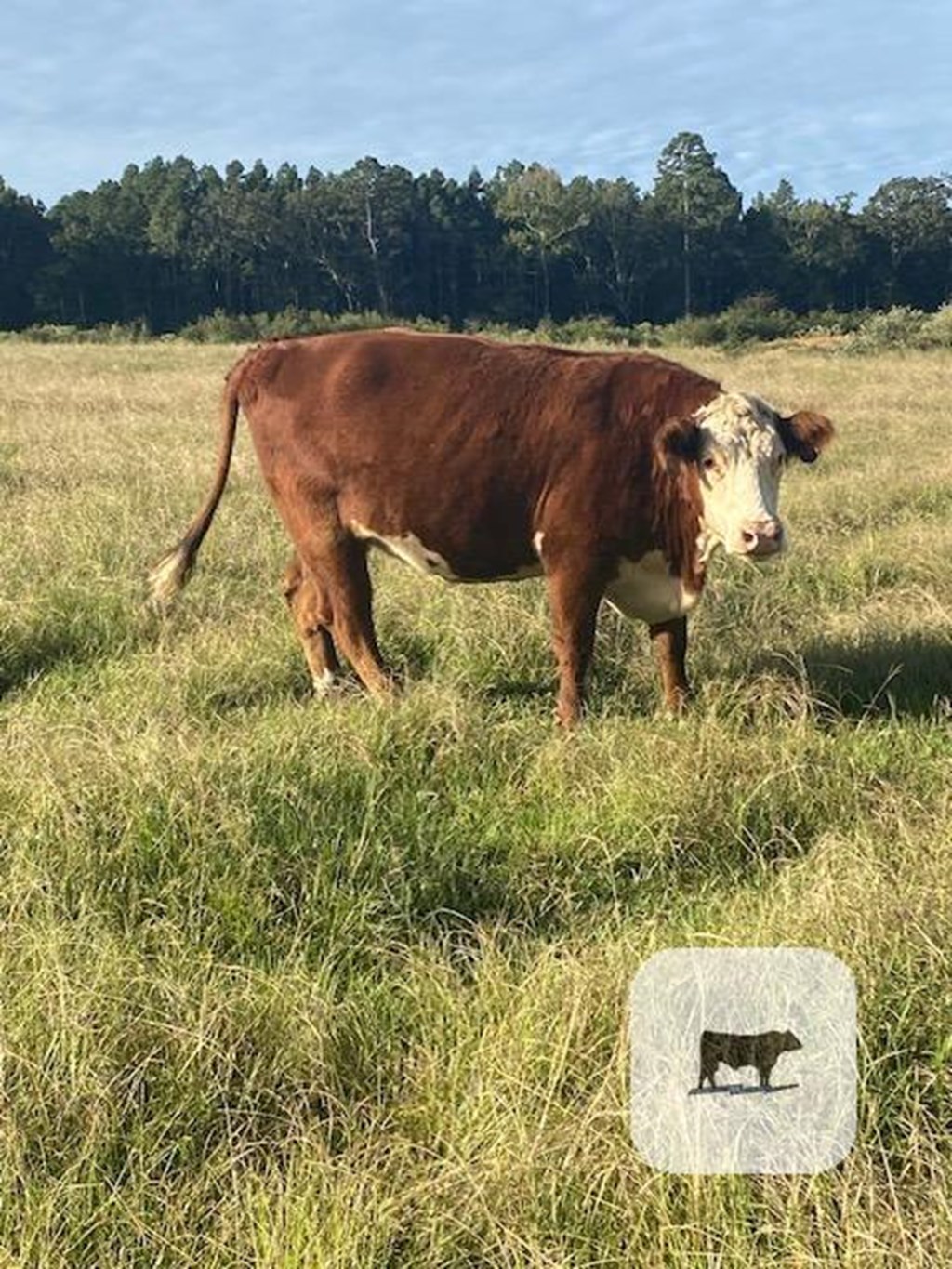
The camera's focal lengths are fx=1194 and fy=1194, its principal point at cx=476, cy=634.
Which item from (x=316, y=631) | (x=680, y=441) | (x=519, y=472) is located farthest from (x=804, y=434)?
(x=316, y=631)

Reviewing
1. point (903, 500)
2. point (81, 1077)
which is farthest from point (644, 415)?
point (903, 500)

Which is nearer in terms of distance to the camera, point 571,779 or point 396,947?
point 396,947

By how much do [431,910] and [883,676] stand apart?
8.26 ft

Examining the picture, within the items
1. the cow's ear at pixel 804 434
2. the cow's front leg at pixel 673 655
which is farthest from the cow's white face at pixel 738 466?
the cow's front leg at pixel 673 655

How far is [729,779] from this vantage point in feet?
12.3

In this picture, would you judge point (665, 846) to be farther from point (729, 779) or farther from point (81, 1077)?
point (81, 1077)

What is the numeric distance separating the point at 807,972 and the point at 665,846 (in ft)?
3.32

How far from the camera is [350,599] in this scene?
5.01m

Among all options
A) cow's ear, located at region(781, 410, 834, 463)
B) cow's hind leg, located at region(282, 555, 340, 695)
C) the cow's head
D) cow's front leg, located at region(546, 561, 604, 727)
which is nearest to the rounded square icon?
the cow's head

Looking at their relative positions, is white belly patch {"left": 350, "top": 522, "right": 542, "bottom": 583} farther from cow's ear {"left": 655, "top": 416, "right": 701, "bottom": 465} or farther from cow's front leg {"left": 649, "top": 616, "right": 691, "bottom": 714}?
cow's ear {"left": 655, "top": 416, "right": 701, "bottom": 465}

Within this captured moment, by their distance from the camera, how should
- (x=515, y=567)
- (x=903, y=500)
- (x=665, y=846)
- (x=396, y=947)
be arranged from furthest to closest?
(x=903, y=500), (x=515, y=567), (x=665, y=846), (x=396, y=947)

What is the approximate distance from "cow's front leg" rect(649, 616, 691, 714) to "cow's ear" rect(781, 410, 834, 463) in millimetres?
784

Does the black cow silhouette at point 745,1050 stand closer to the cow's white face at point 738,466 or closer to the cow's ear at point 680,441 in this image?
the cow's white face at point 738,466

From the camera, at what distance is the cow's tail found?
5.32m
